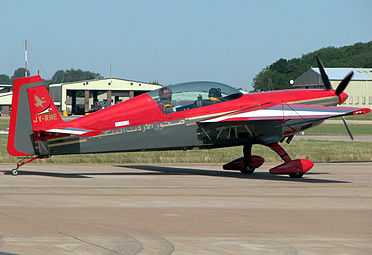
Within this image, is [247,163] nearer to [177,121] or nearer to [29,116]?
[177,121]

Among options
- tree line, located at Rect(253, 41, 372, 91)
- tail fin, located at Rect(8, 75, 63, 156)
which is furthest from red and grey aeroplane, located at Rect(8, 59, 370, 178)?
tree line, located at Rect(253, 41, 372, 91)

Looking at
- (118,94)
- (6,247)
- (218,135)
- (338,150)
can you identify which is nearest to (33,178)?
(218,135)

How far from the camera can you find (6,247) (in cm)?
895

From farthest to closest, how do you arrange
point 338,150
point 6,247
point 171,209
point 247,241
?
point 338,150, point 171,209, point 247,241, point 6,247

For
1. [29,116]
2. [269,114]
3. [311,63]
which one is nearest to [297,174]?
[269,114]

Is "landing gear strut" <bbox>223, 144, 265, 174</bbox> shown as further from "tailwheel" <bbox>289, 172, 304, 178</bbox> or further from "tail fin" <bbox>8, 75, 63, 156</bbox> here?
"tail fin" <bbox>8, 75, 63, 156</bbox>

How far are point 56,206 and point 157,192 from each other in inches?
109

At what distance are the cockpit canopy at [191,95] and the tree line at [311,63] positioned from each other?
114 meters

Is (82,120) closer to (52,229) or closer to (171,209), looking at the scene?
(171,209)

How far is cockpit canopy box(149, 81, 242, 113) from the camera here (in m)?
18.2

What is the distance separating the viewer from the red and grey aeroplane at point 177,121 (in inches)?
679

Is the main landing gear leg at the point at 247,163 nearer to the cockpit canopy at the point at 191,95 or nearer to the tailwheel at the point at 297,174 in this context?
the tailwheel at the point at 297,174

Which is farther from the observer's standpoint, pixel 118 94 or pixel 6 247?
pixel 118 94

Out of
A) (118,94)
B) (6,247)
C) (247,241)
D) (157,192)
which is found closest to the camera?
(6,247)
